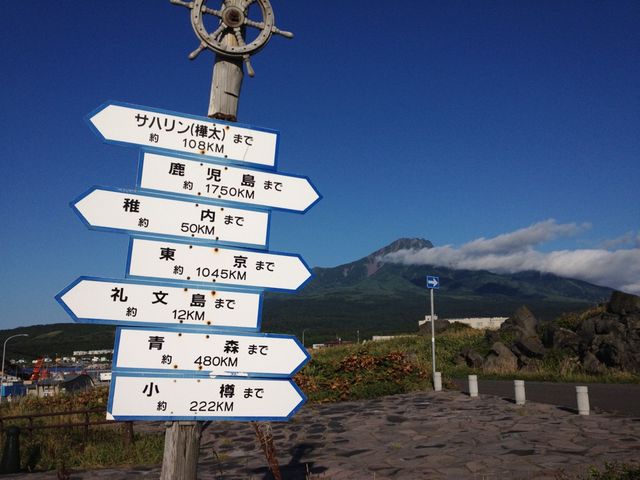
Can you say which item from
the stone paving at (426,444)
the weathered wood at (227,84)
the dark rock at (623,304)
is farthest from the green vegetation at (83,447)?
the dark rock at (623,304)

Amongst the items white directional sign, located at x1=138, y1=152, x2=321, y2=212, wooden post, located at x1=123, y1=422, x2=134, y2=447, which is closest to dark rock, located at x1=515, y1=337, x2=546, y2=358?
wooden post, located at x1=123, y1=422, x2=134, y2=447

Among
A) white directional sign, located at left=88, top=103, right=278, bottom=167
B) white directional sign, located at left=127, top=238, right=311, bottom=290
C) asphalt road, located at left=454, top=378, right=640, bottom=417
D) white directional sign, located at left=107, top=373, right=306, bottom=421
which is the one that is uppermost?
white directional sign, located at left=88, top=103, right=278, bottom=167

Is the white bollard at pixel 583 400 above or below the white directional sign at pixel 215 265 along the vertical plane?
below

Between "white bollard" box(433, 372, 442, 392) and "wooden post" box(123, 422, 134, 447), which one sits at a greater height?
"white bollard" box(433, 372, 442, 392)

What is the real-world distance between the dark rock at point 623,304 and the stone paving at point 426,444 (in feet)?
35.8

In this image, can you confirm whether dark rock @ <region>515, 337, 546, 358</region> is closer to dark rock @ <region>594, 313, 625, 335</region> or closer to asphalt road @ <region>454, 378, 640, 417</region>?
dark rock @ <region>594, 313, 625, 335</region>

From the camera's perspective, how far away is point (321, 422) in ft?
38.1

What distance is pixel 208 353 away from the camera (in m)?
3.53

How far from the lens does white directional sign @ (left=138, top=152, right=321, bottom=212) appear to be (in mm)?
3680

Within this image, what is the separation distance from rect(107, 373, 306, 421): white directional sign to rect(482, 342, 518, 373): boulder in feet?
61.6

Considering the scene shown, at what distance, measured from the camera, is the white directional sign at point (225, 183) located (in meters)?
3.68

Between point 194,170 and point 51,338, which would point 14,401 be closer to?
point 194,170

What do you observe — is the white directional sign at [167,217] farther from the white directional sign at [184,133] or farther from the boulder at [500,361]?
the boulder at [500,361]

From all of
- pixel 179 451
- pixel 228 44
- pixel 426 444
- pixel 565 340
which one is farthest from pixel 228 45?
pixel 565 340
